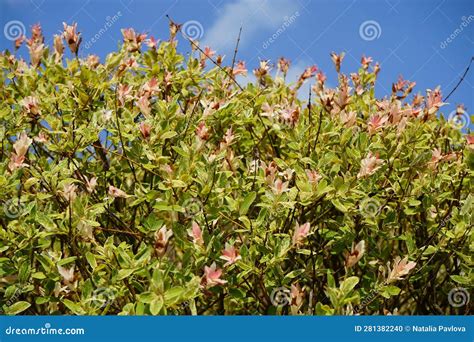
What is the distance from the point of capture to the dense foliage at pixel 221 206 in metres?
2.69

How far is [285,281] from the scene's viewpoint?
9.10 ft

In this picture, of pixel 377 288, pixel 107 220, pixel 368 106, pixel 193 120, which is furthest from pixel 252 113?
pixel 377 288

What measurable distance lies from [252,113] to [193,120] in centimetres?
38

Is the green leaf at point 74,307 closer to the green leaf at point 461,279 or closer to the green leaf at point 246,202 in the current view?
the green leaf at point 246,202

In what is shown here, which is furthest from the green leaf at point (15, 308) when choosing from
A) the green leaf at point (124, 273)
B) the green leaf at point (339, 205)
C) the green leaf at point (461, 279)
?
the green leaf at point (461, 279)
